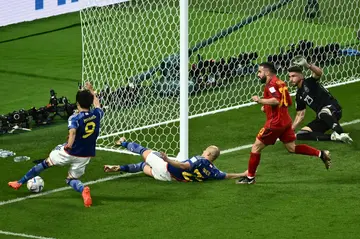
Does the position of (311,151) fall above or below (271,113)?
below

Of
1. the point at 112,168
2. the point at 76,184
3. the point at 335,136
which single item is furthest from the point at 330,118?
the point at 76,184

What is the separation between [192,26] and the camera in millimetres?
21375

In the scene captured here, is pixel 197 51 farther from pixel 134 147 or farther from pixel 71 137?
pixel 71 137

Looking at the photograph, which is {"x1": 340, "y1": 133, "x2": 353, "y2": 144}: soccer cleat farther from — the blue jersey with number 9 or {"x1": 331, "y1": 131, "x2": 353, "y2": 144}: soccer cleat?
the blue jersey with number 9

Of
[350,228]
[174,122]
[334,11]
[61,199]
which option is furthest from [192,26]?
[350,228]

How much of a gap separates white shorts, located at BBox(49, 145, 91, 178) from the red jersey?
2.37m

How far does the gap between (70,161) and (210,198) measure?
1794 mm

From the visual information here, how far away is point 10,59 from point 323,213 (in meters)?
10.8

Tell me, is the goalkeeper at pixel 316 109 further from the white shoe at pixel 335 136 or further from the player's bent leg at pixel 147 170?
the player's bent leg at pixel 147 170

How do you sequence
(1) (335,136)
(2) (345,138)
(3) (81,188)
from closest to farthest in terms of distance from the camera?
1. (3) (81,188)
2. (2) (345,138)
3. (1) (335,136)

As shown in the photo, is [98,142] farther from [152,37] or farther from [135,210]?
[135,210]

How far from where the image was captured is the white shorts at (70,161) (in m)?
14.2

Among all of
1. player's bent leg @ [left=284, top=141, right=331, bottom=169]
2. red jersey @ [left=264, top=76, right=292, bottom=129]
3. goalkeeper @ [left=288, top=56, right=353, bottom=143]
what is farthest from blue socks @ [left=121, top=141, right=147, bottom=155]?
goalkeeper @ [left=288, top=56, right=353, bottom=143]

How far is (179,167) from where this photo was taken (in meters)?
14.5
